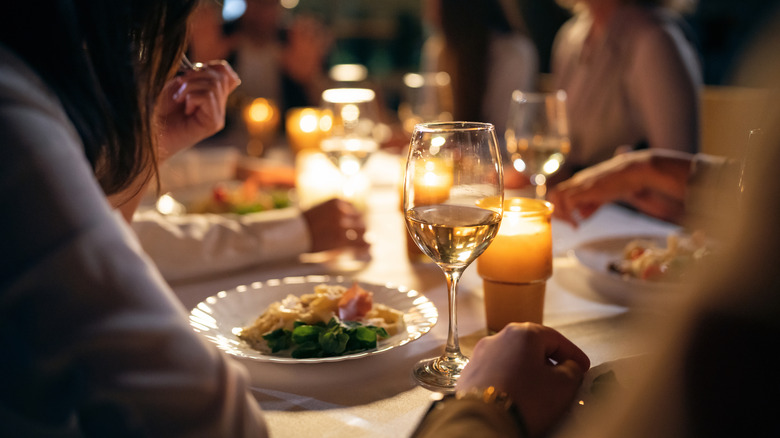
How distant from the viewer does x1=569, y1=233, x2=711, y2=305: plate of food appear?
3.16ft

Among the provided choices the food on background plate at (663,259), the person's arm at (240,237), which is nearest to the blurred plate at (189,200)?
the person's arm at (240,237)

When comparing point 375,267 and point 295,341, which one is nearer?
point 295,341

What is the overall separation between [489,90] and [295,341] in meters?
2.50

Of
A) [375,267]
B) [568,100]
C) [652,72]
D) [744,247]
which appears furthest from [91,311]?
[568,100]

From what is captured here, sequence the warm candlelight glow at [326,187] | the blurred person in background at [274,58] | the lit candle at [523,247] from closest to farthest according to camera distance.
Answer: the lit candle at [523,247]
the warm candlelight glow at [326,187]
the blurred person in background at [274,58]

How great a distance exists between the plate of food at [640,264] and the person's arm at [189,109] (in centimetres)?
66

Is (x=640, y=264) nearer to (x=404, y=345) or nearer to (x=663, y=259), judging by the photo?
(x=663, y=259)

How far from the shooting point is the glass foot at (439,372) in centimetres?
70

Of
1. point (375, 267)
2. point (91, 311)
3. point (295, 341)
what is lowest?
point (375, 267)

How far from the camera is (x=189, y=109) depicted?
0.98 meters

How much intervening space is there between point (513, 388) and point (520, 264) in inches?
11.7

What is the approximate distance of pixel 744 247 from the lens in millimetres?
426

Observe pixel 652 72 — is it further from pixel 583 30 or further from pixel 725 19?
pixel 725 19

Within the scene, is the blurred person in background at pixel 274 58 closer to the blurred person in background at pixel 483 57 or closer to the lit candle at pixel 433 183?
the blurred person in background at pixel 483 57
